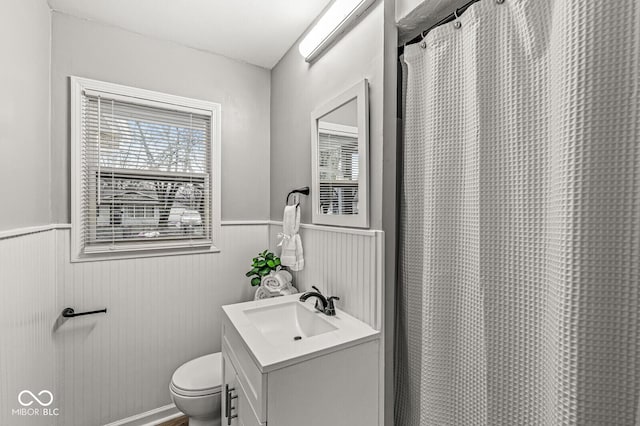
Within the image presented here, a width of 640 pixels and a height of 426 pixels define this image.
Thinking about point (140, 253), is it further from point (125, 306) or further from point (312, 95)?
point (312, 95)

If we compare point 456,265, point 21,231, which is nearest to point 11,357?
point 21,231

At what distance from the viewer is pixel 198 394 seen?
4.88 ft

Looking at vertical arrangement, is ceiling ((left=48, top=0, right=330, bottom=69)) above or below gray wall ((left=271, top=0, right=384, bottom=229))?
above

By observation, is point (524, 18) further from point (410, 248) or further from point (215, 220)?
point (215, 220)

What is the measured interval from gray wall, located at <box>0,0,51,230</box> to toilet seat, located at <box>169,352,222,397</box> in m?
1.09

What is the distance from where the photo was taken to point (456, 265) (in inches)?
40.4

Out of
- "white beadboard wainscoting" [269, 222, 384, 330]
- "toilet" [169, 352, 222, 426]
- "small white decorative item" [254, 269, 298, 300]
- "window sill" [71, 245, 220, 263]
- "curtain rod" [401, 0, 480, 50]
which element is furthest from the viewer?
"small white decorative item" [254, 269, 298, 300]

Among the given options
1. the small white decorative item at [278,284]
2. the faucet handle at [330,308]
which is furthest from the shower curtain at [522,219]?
the small white decorative item at [278,284]

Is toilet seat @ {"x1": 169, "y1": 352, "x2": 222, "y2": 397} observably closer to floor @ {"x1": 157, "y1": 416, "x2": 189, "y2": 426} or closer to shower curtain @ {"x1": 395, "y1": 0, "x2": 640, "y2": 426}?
floor @ {"x1": 157, "y1": 416, "x2": 189, "y2": 426}

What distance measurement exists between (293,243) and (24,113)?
4.48ft

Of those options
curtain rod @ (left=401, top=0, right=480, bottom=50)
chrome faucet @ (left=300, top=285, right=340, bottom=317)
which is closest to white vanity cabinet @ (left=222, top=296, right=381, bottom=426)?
chrome faucet @ (left=300, top=285, right=340, bottom=317)

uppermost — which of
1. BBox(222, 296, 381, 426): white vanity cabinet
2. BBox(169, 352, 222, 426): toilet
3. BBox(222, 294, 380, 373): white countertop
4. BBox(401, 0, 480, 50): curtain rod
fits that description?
BBox(401, 0, 480, 50): curtain rod

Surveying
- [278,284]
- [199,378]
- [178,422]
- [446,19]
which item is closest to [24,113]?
[278,284]

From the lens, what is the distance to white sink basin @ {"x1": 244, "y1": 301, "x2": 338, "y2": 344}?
4.57 ft
